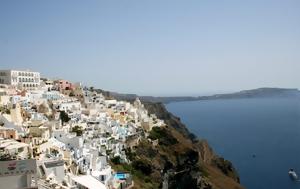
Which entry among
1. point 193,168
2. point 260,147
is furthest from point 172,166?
point 260,147

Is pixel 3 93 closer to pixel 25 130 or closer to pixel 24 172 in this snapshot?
pixel 25 130

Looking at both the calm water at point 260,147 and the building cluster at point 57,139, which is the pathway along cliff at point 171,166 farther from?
the calm water at point 260,147

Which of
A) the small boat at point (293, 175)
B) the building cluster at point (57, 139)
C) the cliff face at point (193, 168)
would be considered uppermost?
the building cluster at point (57, 139)

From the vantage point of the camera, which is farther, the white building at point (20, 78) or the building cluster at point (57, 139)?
the white building at point (20, 78)

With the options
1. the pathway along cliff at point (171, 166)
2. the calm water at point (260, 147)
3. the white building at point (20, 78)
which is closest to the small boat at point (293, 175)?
the calm water at point (260, 147)

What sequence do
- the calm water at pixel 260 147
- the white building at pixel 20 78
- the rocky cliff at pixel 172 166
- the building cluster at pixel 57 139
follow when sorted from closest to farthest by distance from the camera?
the building cluster at pixel 57 139 → the rocky cliff at pixel 172 166 → the white building at pixel 20 78 → the calm water at pixel 260 147

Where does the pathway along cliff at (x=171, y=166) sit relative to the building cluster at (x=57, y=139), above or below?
below

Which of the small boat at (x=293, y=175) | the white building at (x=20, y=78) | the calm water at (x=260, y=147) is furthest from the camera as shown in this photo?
the calm water at (x=260, y=147)
